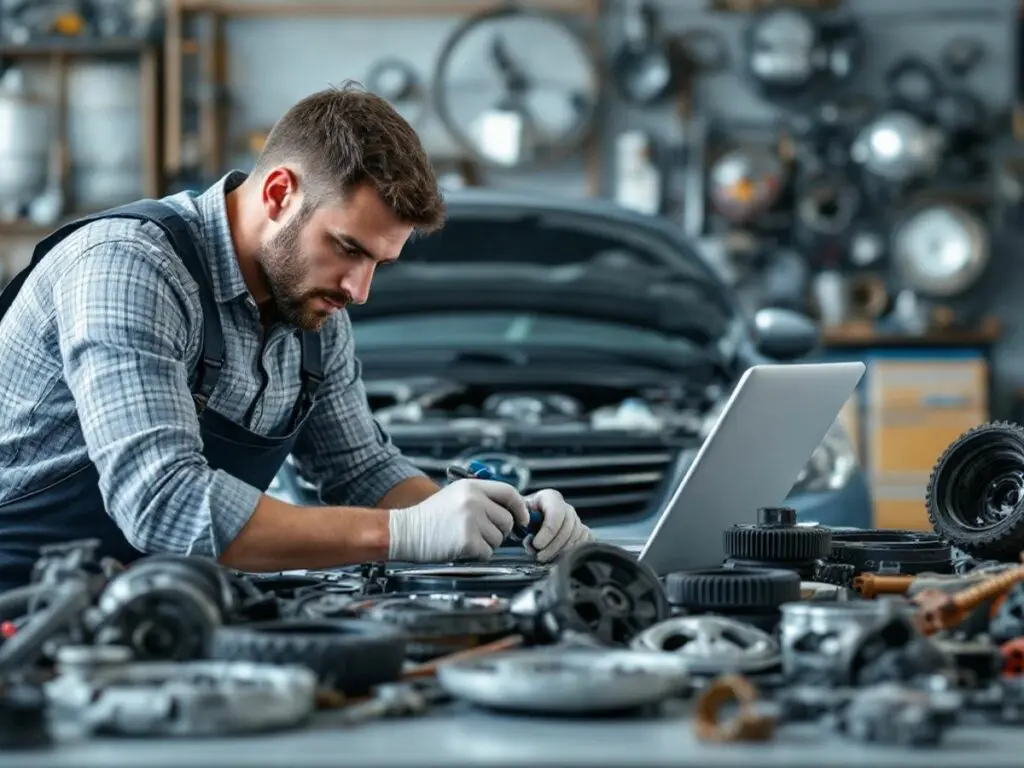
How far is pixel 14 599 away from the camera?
1.23 m

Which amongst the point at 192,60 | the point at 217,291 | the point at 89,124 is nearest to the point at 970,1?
the point at 192,60

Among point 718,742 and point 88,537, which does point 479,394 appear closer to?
point 88,537

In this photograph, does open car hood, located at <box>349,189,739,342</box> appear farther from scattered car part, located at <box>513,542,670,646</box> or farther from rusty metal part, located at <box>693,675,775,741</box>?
rusty metal part, located at <box>693,675,775,741</box>

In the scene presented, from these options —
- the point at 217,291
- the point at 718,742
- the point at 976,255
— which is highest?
the point at 976,255

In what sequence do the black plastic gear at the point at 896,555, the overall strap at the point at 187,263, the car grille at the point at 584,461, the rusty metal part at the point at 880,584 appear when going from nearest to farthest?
the rusty metal part at the point at 880,584
the black plastic gear at the point at 896,555
the overall strap at the point at 187,263
the car grille at the point at 584,461

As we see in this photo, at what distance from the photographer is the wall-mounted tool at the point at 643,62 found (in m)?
7.80

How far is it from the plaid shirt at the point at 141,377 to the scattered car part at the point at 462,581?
1.07 ft

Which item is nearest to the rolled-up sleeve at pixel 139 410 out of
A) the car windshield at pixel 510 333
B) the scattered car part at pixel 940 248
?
the car windshield at pixel 510 333

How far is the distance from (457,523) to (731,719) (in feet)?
2.76

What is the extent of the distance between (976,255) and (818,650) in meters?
6.85

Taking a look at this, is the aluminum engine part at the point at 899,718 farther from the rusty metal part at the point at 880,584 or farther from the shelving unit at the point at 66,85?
the shelving unit at the point at 66,85

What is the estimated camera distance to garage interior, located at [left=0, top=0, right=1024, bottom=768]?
1.00 meters

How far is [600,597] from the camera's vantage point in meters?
1.29

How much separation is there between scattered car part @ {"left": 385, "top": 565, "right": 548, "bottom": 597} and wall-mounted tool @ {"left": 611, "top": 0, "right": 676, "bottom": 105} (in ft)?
21.0
